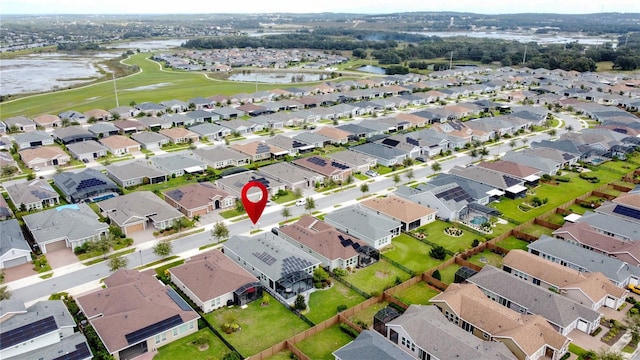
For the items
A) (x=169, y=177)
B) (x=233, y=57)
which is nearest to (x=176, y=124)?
(x=169, y=177)

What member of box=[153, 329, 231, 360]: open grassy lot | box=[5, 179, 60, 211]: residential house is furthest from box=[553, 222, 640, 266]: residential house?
box=[5, 179, 60, 211]: residential house

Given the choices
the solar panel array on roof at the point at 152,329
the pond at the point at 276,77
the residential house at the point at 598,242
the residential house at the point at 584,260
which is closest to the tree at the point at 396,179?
the residential house at the point at 598,242

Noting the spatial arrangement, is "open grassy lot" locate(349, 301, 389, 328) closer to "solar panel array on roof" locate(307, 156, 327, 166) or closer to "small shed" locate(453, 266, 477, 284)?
"small shed" locate(453, 266, 477, 284)

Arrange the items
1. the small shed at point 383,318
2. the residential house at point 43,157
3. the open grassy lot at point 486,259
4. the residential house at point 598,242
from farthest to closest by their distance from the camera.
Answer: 1. the residential house at point 43,157
2. the open grassy lot at point 486,259
3. the residential house at point 598,242
4. the small shed at point 383,318

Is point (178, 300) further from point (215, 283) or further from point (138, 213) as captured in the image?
point (138, 213)

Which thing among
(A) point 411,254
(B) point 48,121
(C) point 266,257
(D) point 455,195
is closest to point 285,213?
(C) point 266,257

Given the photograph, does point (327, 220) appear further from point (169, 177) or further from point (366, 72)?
point (366, 72)

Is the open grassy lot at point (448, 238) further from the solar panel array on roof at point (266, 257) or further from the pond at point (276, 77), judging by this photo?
the pond at point (276, 77)
